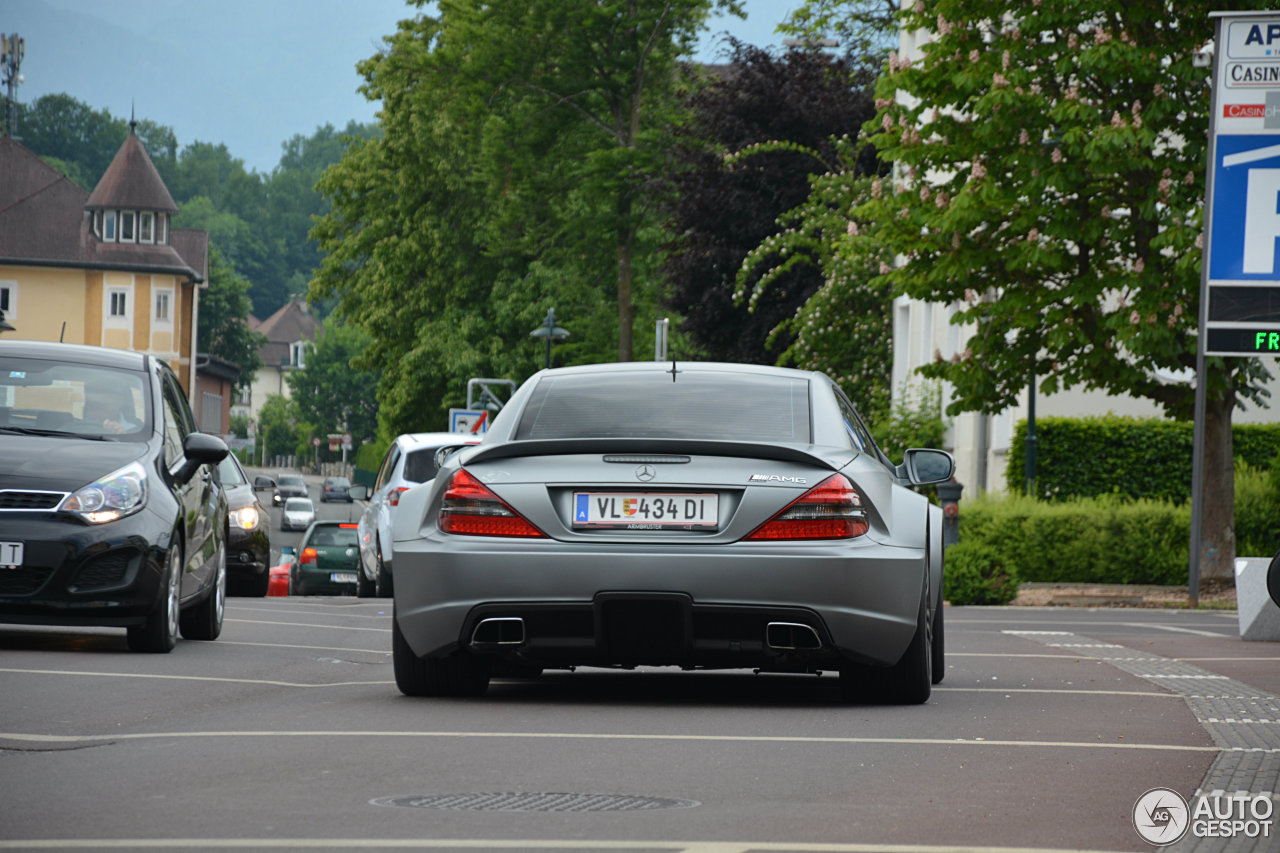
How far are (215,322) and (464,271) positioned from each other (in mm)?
60221

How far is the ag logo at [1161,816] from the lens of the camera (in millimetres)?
5516

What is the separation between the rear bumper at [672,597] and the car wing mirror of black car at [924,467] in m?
1.39

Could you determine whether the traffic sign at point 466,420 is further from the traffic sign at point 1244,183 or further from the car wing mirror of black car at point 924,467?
the car wing mirror of black car at point 924,467

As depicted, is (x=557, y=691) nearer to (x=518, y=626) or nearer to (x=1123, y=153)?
(x=518, y=626)

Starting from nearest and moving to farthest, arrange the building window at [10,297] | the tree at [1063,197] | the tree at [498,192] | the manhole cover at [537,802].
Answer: the manhole cover at [537,802] → the tree at [1063,197] → the tree at [498,192] → the building window at [10,297]

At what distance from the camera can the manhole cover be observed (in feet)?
19.0

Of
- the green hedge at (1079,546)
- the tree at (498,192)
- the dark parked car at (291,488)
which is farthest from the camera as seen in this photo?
the dark parked car at (291,488)

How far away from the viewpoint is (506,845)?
202 inches

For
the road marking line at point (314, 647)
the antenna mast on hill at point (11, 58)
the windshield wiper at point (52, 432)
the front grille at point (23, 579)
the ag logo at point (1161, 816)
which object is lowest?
the road marking line at point (314, 647)

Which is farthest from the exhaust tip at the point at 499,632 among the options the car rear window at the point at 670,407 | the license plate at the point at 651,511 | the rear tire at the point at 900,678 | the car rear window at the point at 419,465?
the car rear window at the point at 419,465

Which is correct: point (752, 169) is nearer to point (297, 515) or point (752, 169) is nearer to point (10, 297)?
point (297, 515)

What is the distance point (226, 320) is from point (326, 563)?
84.9 metres

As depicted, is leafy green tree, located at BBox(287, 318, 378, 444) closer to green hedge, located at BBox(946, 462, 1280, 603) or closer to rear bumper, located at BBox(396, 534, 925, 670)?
green hedge, located at BBox(946, 462, 1280, 603)

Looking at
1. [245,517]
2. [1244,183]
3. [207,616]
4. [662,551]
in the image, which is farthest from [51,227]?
[662,551]
